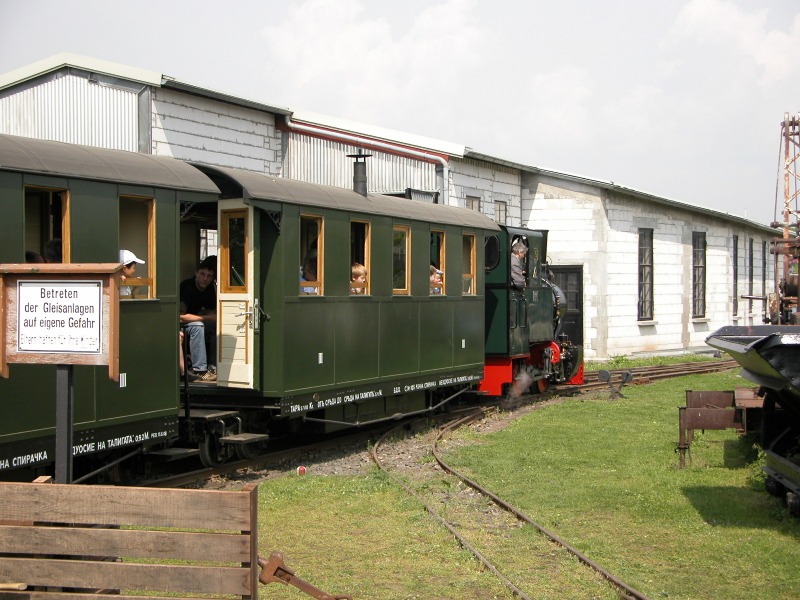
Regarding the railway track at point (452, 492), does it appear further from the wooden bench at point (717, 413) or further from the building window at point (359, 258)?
the wooden bench at point (717, 413)

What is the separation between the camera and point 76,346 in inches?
198

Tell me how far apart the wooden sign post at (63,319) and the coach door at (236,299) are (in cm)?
500

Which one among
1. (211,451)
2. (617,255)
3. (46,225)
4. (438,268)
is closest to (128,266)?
(46,225)

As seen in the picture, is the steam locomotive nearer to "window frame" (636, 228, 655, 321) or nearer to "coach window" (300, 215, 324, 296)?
"coach window" (300, 215, 324, 296)

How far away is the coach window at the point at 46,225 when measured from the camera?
7.79 metres

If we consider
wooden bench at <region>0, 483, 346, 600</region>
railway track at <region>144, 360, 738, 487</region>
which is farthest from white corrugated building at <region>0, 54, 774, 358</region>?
wooden bench at <region>0, 483, 346, 600</region>

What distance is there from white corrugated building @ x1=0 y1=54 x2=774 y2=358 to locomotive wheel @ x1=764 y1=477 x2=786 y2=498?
740cm

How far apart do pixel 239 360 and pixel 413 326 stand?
10.6 feet

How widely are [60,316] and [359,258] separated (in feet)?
22.8

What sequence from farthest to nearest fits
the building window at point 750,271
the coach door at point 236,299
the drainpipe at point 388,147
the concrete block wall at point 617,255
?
Result: 1. the building window at point 750,271
2. the concrete block wall at point 617,255
3. the drainpipe at point 388,147
4. the coach door at point 236,299

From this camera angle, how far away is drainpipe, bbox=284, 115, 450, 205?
719 inches

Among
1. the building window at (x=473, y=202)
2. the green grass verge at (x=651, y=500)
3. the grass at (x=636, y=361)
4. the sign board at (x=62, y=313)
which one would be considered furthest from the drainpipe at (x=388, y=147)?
the sign board at (x=62, y=313)

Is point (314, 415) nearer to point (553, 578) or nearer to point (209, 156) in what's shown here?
point (553, 578)

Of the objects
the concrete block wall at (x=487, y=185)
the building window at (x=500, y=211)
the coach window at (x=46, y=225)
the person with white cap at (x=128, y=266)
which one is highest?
the concrete block wall at (x=487, y=185)
